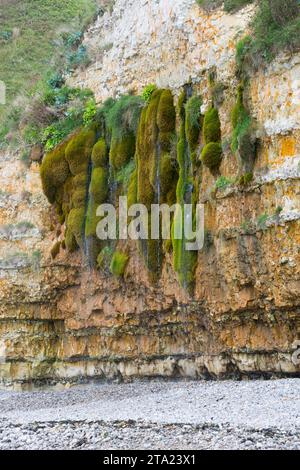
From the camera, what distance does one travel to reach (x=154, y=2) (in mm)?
29859

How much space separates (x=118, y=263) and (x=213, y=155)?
6.49 metres

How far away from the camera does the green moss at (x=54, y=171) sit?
32509 mm

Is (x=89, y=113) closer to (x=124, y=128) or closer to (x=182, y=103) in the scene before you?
(x=124, y=128)

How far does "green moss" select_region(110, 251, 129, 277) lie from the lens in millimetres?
28906

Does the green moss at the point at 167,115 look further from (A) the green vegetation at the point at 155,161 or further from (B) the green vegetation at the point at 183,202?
(B) the green vegetation at the point at 183,202

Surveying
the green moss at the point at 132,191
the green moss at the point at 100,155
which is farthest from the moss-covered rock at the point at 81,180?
the green moss at the point at 132,191

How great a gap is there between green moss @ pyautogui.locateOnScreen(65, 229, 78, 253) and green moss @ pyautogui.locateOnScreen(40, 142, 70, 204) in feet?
6.89

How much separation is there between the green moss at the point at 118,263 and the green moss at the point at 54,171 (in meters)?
4.77

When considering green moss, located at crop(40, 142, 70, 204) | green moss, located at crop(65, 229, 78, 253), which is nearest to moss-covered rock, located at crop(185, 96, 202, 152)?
green moss, located at crop(65, 229, 78, 253)

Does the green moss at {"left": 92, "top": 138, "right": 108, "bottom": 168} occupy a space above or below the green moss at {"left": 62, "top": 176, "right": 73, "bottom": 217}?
above

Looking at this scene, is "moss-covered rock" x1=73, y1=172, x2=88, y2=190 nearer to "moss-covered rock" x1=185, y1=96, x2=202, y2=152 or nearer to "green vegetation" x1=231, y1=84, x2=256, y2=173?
"moss-covered rock" x1=185, y1=96, x2=202, y2=152

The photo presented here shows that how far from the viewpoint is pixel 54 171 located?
32.7m

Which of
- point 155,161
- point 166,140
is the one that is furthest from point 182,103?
point 155,161

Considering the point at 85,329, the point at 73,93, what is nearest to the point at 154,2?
the point at 73,93
